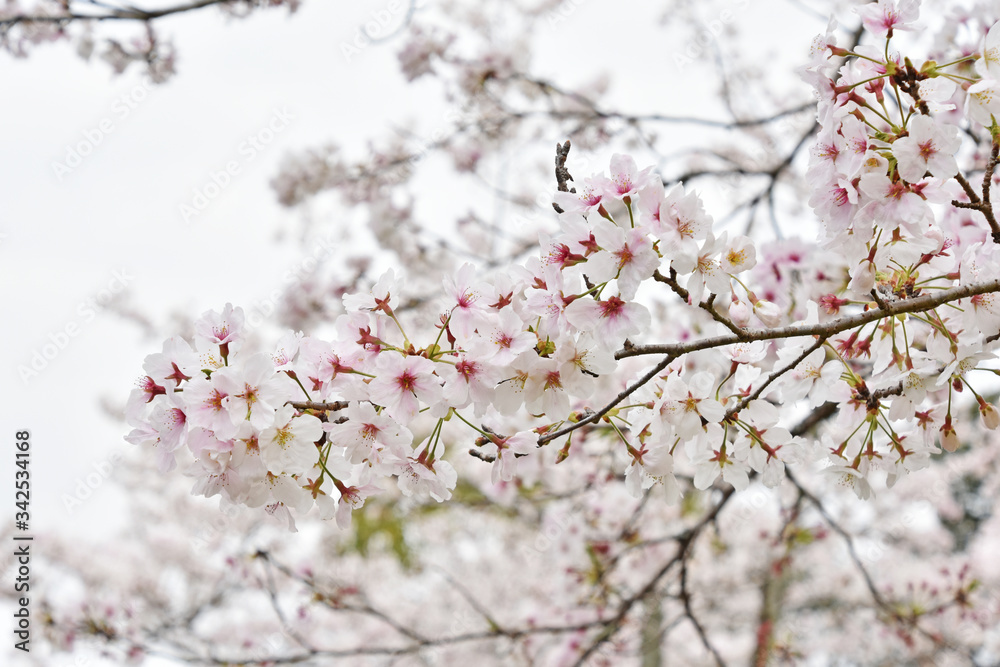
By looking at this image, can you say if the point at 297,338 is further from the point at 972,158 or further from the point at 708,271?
the point at 972,158

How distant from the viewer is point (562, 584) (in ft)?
11.3

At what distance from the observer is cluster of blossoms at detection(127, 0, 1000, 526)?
37.1 inches

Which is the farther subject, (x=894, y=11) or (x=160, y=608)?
(x=160, y=608)

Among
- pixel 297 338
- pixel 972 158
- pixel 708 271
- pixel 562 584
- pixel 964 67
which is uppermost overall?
pixel 972 158

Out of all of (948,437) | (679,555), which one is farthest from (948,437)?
A: (679,555)

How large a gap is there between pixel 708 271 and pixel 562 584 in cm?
284

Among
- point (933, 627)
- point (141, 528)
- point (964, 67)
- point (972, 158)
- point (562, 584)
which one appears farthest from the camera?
point (141, 528)

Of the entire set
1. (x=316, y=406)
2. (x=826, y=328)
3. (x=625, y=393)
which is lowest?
(x=316, y=406)

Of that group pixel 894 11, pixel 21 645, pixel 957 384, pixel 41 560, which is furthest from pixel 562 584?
pixel 41 560

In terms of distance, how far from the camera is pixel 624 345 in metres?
0.98

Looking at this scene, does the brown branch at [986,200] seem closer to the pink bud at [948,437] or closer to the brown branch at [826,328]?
the brown branch at [826,328]

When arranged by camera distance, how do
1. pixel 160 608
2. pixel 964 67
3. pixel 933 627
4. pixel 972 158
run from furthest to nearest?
pixel 160 608, pixel 933 627, pixel 972 158, pixel 964 67

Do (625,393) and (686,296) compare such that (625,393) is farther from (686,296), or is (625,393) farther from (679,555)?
(679,555)

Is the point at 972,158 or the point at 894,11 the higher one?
the point at 972,158
